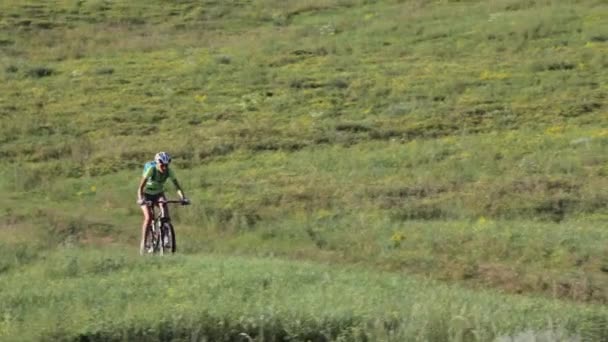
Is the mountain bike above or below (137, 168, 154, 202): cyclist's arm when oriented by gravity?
below

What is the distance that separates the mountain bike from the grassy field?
1.17ft

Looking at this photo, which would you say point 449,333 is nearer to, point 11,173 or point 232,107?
point 11,173

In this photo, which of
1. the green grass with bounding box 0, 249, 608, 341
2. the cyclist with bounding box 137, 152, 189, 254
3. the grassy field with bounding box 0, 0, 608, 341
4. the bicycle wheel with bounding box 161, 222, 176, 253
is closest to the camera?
the green grass with bounding box 0, 249, 608, 341

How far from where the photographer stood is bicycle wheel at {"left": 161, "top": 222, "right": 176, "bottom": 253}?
630 inches

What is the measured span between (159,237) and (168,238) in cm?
16

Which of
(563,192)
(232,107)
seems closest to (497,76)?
(232,107)

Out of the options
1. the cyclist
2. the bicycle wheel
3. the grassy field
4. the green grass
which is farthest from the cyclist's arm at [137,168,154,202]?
the green grass

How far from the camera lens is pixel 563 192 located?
2005 centimetres

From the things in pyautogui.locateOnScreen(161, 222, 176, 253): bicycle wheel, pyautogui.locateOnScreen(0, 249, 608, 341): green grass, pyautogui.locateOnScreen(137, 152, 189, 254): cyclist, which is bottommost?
pyautogui.locateOnScreen(0, 249, 608, 341): green grass

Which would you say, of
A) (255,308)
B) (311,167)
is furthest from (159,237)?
A: (311,167)

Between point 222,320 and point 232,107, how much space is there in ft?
67.6

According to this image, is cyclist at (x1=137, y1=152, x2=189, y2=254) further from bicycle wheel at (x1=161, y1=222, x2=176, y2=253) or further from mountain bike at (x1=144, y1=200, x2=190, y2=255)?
bicycle wheel at (x1=161, y1=222, x2=176, y2=253)

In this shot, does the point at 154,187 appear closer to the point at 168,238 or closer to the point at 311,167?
the point at 168,238

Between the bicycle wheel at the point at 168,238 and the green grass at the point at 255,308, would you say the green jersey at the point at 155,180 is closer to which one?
the bicycle wheel at the point at 168,238
